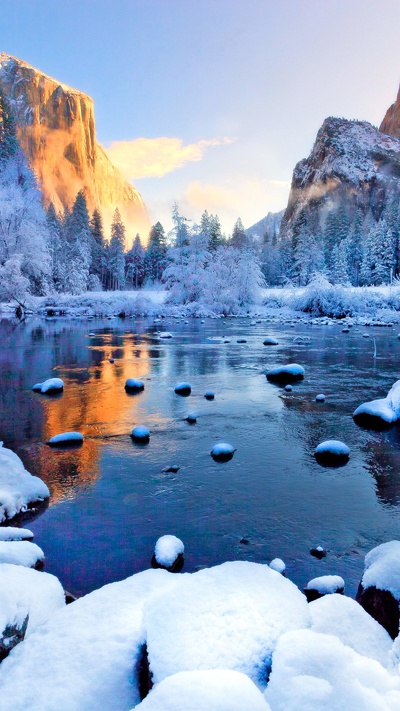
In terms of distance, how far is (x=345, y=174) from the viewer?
433 feet

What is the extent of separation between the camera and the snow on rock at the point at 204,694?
1781 mm

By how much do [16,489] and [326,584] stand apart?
3466 mm

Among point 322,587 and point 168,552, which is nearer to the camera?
point 322,587

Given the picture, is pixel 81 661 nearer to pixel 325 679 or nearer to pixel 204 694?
pixel 204 694

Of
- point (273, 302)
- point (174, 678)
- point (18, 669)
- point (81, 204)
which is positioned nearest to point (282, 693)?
point (174, 678)

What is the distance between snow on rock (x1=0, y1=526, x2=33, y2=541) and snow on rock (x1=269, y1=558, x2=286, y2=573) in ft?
7.60

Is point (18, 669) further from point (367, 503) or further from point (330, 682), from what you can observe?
point (367, 503)

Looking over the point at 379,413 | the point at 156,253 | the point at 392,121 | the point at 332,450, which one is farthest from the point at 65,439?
the point at 392,121

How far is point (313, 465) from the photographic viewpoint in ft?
19.9

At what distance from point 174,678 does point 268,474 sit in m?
3.91

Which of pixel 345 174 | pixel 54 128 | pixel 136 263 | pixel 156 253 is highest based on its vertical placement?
pixel 54 128

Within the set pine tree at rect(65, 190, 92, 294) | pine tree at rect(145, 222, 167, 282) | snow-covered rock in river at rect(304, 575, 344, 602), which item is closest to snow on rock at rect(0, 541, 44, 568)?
snow-covered rock in river at rect(304, 575, 344, 602)

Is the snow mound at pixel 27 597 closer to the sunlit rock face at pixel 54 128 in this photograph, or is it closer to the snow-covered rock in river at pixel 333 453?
the snow-covered rock in river at pixel 333 453

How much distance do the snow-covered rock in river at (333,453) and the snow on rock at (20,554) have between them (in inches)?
165
